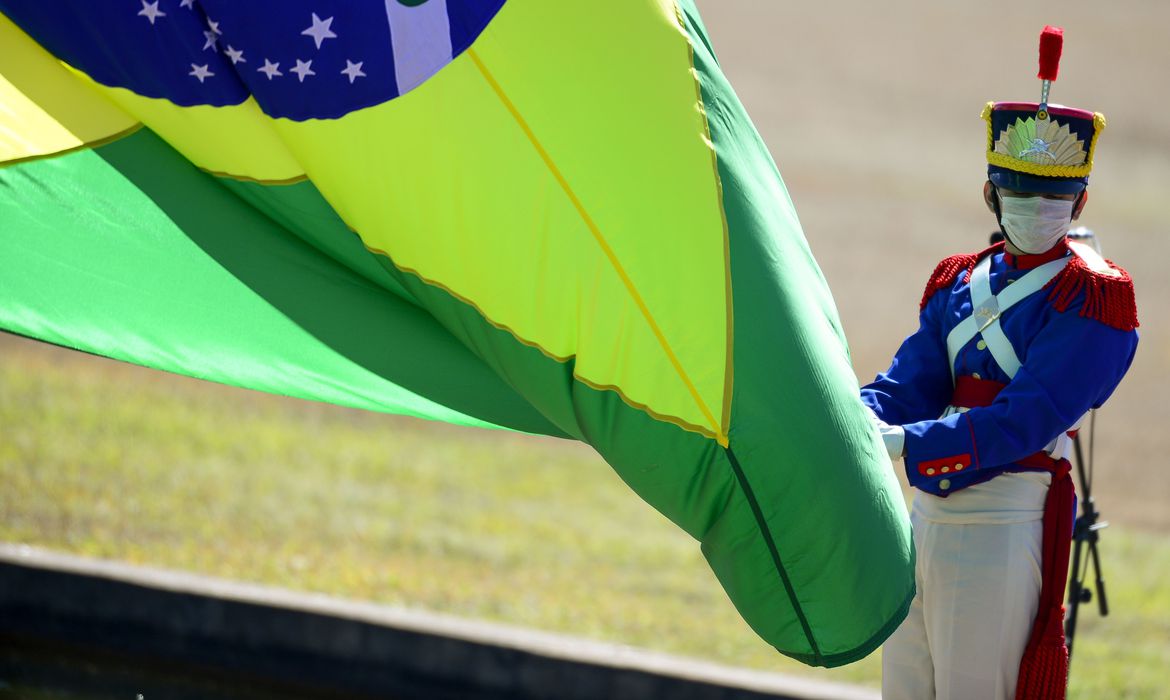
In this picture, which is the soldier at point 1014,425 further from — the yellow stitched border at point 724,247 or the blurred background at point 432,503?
the blurred background at point 432,503

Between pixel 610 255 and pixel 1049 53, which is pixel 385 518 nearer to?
pixel 610 255

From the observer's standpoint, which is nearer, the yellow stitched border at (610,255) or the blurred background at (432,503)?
the yellow stitched border at (610,255)

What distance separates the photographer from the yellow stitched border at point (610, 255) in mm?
3363

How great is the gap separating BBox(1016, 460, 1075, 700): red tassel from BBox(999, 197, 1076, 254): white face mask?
552 millimetres

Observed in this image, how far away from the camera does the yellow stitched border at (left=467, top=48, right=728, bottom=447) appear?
3.36 metres

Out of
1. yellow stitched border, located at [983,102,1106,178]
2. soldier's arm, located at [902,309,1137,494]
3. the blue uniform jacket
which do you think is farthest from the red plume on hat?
soldier's arm, located at [902,309,1137,494]

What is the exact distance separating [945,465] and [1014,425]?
0.19 m

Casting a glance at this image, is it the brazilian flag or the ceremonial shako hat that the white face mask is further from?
the brazilian flag

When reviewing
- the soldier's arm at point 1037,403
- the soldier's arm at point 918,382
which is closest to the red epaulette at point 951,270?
the soldier's arm at point 918,382

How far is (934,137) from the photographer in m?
21.8

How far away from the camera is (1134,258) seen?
16.0 meters

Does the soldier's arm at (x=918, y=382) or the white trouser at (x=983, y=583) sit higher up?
the soldier's arm at (x=918, y=382)

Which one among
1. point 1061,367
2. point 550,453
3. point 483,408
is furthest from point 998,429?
point 550,453

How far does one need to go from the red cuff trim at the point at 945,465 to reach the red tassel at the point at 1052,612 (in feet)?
1.01
